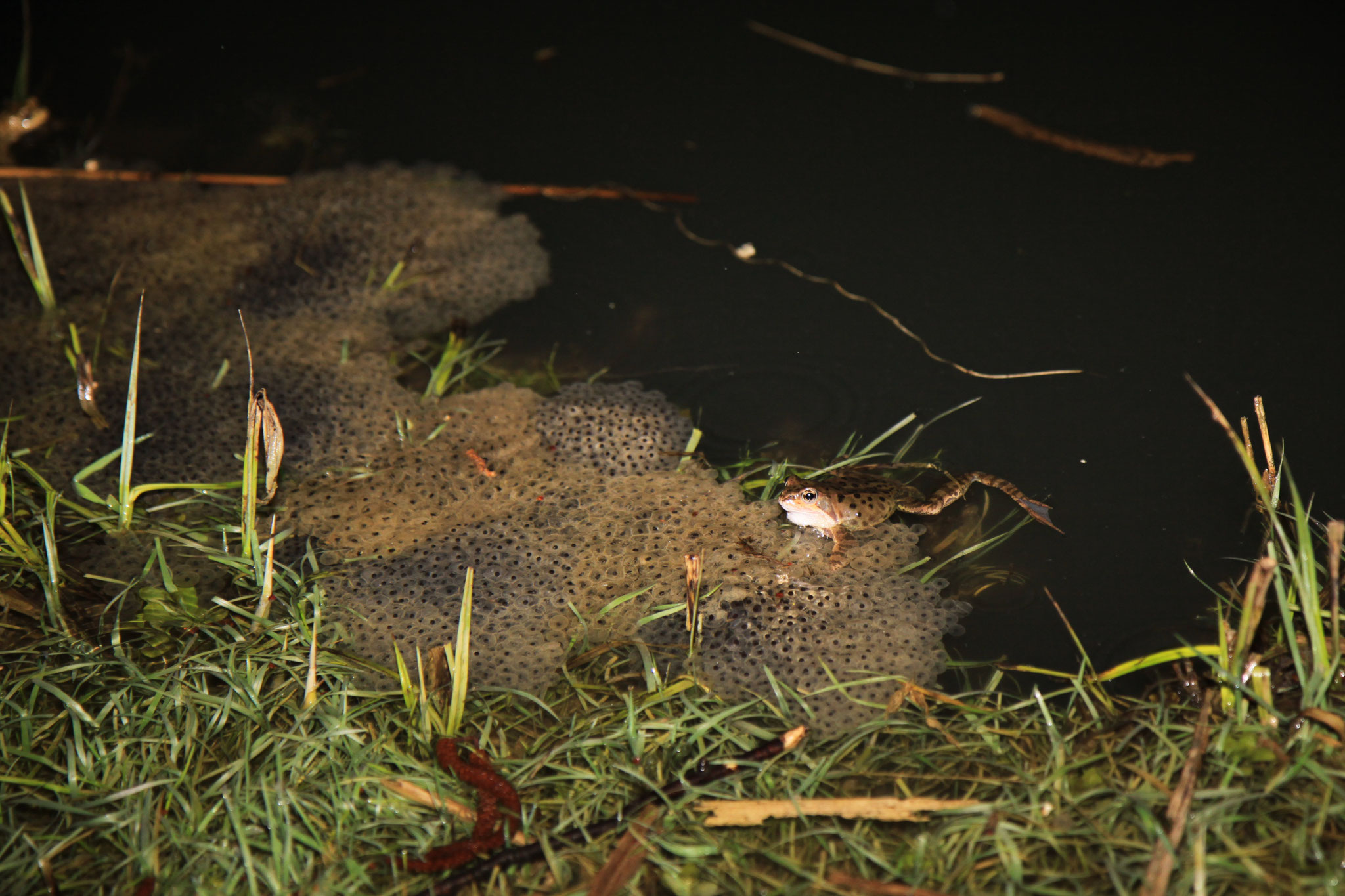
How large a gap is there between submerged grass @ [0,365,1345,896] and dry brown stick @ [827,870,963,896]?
0.02 metres

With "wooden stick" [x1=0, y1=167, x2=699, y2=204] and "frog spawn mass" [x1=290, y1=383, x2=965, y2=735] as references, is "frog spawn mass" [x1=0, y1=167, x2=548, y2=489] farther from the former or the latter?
"frog spawn mass" [x1=290, y1=383, x2=965, y2=735]

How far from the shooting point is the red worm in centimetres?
192

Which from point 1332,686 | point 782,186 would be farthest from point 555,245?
point 1332,686

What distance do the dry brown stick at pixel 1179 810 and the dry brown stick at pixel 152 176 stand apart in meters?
3.94

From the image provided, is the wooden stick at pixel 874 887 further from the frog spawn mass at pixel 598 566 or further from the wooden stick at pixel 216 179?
the wooden stick at pixel 216 179

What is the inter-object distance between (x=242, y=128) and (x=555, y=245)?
1828 millimetres

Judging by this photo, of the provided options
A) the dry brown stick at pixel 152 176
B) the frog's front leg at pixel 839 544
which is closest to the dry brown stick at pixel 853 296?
the frog's front leg at pixel 839 544

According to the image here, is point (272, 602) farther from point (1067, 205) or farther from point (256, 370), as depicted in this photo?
point (1067, 205)

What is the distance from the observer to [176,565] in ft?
8.54

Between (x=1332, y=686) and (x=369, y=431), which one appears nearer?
(x=1332, y=686)

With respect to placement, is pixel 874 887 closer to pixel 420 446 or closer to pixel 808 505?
pixel 808 505

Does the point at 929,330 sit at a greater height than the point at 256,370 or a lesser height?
greater

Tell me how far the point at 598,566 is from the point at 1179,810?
149 cm

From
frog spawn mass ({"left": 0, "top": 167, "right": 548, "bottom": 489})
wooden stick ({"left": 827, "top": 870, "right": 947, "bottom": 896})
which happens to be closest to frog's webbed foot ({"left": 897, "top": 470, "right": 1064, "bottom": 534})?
wooden stick ({"left": 827, "top": 870, "right": 947, "bottom": 896})
